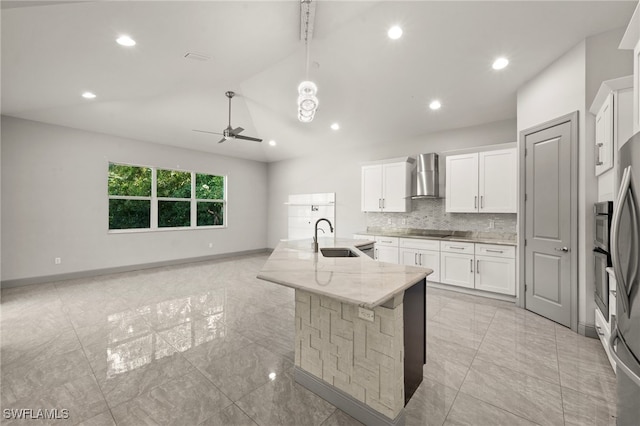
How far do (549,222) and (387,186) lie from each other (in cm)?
265

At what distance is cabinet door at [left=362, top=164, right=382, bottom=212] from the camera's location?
5.45 m

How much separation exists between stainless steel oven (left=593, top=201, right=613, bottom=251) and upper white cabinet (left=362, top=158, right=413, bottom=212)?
2.71 meters

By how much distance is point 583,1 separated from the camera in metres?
2.44

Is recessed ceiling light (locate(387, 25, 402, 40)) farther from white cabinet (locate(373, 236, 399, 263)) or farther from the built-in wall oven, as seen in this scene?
white cabinet (locate(373, 236, 399, 263))

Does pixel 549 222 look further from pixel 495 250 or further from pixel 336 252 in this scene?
pixel 336 252

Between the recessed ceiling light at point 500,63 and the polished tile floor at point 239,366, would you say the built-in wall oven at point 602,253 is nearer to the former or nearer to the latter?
the polished tile floor at point 239,366

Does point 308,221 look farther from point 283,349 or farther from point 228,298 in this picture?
point 283,349

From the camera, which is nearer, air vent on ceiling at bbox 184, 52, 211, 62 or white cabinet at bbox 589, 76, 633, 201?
white cabinet at bbox 589, 76, 633, 201

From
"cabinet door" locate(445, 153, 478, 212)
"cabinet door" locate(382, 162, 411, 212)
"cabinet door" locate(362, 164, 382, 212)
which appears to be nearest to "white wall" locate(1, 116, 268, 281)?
"cabinet door" locate(362, 164, 382, 212)

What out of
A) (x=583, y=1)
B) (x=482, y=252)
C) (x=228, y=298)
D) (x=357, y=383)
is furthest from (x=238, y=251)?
(x=583, y=1)

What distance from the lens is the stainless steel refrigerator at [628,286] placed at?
1131 millimetres

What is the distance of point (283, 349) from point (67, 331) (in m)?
2.50

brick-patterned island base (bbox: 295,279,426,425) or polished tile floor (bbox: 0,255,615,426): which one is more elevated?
brick-patterned island base (bbox: 295,279,426,425)

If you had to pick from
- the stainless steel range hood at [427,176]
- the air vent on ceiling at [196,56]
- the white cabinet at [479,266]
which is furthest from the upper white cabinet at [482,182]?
the air vent on ceiling at [196,56]
